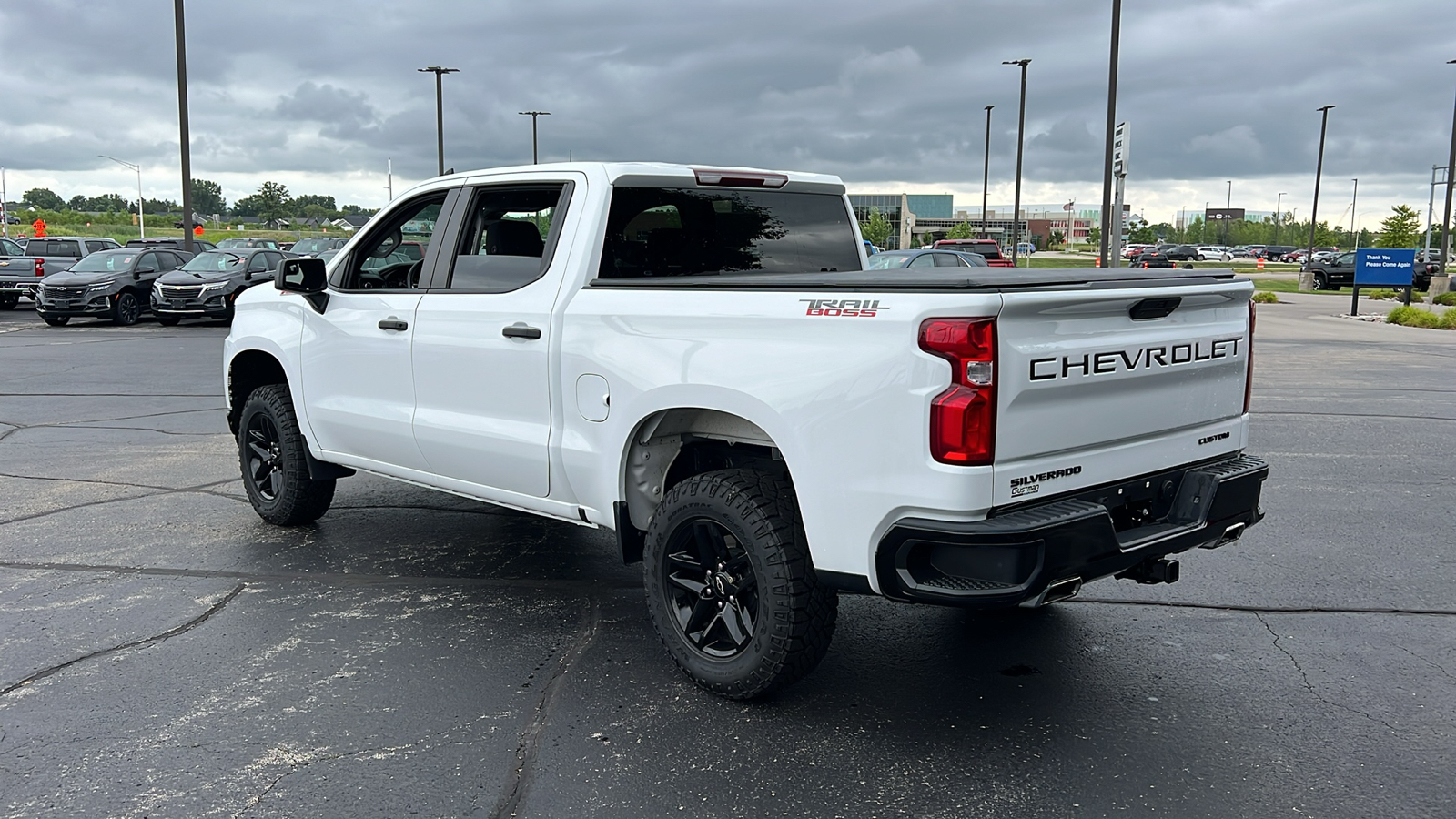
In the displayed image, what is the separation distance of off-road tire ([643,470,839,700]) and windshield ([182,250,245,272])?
2304cm

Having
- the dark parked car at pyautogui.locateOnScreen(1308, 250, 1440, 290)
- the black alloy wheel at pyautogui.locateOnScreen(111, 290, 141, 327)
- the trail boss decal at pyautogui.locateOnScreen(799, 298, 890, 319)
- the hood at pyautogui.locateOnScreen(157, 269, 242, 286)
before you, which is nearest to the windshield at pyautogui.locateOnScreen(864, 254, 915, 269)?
the hood at pyautogui.locateOnScreen(157, 269, 242, 286)

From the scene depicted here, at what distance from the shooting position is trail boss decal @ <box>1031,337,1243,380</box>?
3525 mm

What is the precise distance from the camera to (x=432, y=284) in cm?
534

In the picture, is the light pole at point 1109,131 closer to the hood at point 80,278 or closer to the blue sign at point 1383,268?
the blue sign at point 1383,268

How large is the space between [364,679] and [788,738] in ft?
5.44

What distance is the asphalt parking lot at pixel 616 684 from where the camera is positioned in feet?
11.3

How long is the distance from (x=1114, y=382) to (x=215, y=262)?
24411mm

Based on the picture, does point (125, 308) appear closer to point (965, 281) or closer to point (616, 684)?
point (616, 684)

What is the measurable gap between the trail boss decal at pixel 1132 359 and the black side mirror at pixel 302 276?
152 inches

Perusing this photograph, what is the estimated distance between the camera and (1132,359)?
382 centimetres

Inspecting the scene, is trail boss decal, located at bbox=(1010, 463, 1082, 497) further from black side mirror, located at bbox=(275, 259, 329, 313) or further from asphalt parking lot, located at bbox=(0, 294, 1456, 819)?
black side mirror, located at bbox=(275, 259, 329, 313)

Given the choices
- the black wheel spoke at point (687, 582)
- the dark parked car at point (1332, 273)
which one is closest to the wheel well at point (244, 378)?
the black wheel spoke at point (687, 582)

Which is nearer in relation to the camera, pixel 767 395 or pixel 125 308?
pixel 767 395

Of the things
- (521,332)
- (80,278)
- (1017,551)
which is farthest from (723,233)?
(80,278)
